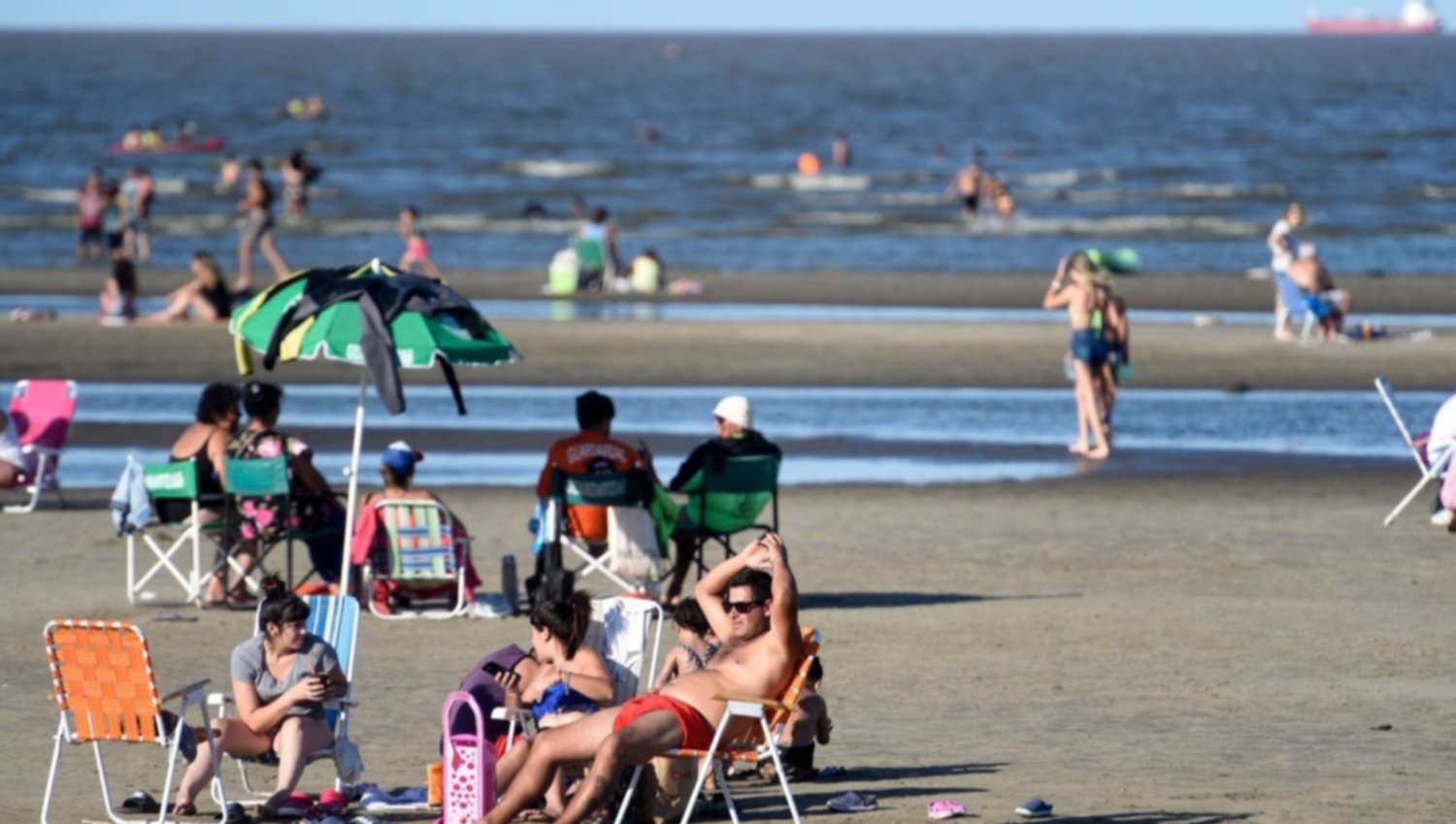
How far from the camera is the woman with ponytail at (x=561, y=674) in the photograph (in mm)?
7492

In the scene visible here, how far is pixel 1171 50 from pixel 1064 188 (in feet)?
381

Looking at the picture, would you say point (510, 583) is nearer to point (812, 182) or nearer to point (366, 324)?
point (366, 324)

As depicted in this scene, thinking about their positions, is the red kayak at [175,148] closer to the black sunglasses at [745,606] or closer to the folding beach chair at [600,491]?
the folding beach chair at [600,491]

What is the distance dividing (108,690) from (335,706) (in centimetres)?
81

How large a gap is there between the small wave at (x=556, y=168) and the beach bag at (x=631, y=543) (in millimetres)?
46130

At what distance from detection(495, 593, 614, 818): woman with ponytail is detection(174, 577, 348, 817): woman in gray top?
1.94 ft

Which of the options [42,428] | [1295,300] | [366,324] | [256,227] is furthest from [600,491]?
[256,227]

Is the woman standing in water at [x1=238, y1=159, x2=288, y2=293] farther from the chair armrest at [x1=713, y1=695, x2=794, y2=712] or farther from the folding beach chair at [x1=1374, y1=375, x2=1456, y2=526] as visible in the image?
the chair armrest at [x1=713, y1=695, x2=794, y2=712]

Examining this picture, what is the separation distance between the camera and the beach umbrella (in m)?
10.1

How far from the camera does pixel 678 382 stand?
70.6ft

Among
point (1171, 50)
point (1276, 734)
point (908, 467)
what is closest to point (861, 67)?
point (1171, 50)

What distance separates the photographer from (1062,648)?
10336 mm

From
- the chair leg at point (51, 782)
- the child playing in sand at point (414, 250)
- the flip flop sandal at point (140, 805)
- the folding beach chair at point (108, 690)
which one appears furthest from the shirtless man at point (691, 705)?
the child playing in sand at point (414, 250)

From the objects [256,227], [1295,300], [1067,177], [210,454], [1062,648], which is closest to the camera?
[1062,648]
